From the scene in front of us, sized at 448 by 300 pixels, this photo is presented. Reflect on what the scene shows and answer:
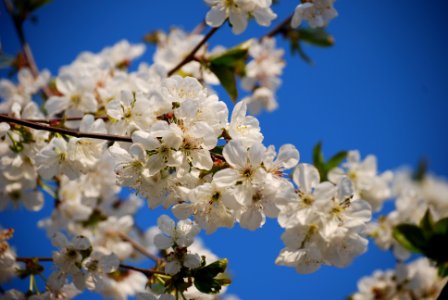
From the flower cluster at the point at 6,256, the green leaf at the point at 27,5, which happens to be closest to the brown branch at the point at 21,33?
the green leaf at the point at 27,5

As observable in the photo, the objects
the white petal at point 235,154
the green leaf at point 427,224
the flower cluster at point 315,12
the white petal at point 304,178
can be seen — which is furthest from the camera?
the green leaf at point 427,224

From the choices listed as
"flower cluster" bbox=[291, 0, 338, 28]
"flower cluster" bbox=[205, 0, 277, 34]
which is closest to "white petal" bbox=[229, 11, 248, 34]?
"flower cluster" bbox=[205, 0, 277, 34]

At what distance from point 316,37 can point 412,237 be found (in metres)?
1.63

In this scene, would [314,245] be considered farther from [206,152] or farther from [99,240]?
[99,240]

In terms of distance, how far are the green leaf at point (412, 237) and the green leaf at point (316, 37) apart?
4.95ft

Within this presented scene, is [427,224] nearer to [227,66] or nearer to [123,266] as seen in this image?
[227,66]

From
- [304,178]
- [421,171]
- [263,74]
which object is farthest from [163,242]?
[421,171]

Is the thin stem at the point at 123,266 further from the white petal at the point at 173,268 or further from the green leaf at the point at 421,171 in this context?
the green leaf at the point at 421,171

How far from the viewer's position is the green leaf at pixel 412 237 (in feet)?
6.61

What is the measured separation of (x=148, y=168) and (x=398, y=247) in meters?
1.98

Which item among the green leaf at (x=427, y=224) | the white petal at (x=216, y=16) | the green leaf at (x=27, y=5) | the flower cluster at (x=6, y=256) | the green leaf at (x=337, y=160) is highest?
the green leaf at (x=27, y=5)

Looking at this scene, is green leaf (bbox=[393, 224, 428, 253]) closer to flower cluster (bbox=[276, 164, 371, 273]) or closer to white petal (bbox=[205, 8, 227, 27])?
flower cluster (bbox=[276, 164, 371, 273])

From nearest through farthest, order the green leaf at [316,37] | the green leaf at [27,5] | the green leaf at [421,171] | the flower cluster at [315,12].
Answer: the flower cluster at [315,12]
the green leaf at [27,5]
the green leaf at [316,37]
the green leaf at [421,171]

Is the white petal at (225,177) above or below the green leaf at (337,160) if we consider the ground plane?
below
